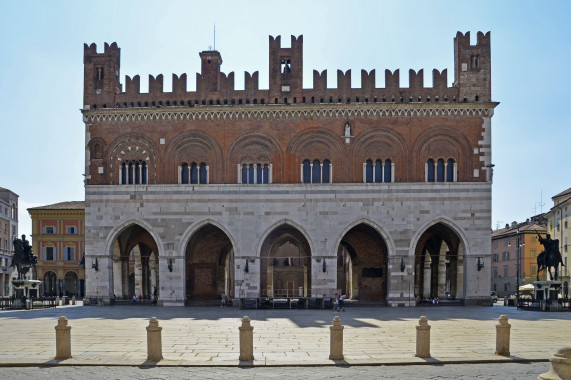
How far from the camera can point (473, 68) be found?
3422 cm

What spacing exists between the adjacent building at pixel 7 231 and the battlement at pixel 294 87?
3658cm

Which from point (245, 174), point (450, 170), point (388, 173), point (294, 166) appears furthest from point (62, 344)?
point (450, 170)

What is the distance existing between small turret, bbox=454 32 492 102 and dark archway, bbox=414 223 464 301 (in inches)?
314

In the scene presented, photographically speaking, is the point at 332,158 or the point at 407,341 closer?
the point at 407,341

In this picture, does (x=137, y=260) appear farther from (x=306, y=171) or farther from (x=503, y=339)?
(x=503, y=339)

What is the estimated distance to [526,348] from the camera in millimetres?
15859

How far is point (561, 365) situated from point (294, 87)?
93.9 feet

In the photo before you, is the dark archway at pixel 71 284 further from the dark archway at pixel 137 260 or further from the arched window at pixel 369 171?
the arched window at pixel 369 171

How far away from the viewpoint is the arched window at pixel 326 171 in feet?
111

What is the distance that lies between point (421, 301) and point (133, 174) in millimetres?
19186

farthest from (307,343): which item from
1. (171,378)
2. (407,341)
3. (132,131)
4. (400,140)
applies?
(132,131)

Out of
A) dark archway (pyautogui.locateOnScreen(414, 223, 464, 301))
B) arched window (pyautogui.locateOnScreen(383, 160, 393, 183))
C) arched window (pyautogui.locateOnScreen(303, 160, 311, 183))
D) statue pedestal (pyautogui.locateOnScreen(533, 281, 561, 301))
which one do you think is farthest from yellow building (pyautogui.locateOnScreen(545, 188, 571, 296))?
arched window (pyautogui.locateOnScreen(303, 160, 311, 183))

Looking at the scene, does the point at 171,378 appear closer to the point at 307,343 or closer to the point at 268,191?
the point at 307,343

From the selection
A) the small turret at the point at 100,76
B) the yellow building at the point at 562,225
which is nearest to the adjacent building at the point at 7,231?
the small turret at the point at 100,76
